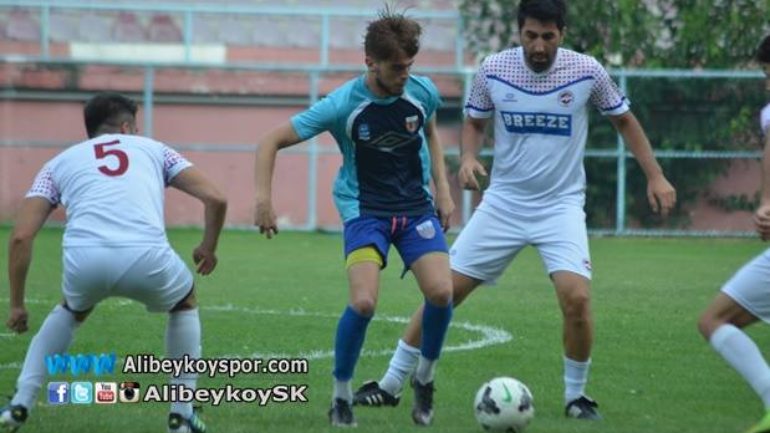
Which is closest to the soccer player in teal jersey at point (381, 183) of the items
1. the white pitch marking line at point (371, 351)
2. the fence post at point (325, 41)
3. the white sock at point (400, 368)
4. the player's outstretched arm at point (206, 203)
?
the white sock at point (400, 368)

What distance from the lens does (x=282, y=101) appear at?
2828 cm

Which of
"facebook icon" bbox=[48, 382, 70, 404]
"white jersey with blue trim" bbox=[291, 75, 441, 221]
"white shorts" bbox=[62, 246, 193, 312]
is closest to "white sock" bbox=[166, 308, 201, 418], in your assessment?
"white shorts" bbox=[62, 246, 193, 312]

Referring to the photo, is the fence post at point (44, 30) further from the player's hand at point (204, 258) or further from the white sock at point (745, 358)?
the white sock at point (745, 358)

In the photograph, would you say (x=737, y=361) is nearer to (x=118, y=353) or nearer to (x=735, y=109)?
(x=118, y=353)

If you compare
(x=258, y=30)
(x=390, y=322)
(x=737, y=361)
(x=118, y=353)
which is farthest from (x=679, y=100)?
(x=737, y=361)

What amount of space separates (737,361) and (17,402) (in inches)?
126

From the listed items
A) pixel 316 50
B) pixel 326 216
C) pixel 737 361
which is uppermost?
pixel 737 361

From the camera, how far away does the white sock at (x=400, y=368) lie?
9.09 m

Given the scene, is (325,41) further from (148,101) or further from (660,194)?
(660,194)

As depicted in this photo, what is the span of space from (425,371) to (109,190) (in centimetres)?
196

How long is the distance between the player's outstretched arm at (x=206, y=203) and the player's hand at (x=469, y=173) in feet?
5.17

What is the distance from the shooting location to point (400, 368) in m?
9.10

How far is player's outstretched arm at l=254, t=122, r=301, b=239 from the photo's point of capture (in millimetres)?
8320

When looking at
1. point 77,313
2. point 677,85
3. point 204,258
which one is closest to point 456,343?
point 204,258
